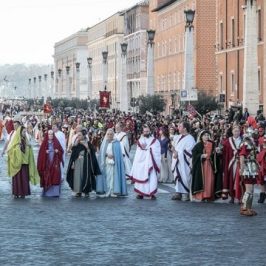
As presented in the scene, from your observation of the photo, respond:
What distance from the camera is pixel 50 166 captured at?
23906 millimetres

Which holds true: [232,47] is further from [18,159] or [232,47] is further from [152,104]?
[18,159]

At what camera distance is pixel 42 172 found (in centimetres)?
2391

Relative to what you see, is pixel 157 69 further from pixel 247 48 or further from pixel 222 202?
pixel 222 202

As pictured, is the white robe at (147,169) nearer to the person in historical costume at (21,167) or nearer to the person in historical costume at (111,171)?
the person in historical costume at (111,171)

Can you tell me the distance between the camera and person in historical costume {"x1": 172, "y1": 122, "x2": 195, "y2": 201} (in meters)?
23.3

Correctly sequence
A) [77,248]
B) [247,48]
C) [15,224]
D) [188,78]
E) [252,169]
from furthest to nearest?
[188,78] < [247,48] < [252,169] < [15,224] < [77,248]

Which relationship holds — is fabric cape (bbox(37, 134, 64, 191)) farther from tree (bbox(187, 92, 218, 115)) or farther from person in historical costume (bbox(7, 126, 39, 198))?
tree (bbox(187, 92, 218, 115))

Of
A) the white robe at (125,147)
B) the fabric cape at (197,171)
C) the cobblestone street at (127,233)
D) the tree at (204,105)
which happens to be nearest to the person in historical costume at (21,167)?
the cobblestone street at (127,233)

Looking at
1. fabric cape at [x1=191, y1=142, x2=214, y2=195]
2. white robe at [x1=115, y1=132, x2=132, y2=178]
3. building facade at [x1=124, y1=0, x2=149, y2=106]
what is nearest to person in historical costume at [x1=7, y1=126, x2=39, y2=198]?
white robe at [x1=115, y1=132, x2=132, y2=178]

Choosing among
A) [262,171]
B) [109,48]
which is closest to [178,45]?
[109,48]

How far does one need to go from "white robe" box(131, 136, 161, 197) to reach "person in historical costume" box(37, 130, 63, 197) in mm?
1694

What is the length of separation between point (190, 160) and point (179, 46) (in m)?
75.0

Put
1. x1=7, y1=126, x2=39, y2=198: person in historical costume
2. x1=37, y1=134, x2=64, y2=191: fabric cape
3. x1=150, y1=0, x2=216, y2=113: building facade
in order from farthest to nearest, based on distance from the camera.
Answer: x1=150, y1=0, x2=216, y2=113: building facade, x1=37, y1=134, x2=64, y2=191: fabric cape, x1=7, y1=126, x2=39, y2=198: person in historical costume

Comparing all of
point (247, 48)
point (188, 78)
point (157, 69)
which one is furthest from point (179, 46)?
point (247, 48)
